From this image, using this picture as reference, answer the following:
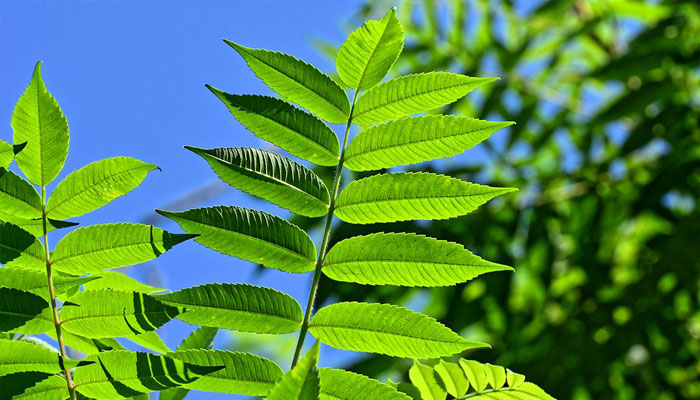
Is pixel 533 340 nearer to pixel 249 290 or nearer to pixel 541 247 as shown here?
pixel 541 247

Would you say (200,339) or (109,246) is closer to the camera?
(109,246)

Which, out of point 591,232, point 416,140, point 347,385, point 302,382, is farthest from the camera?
point 591,232

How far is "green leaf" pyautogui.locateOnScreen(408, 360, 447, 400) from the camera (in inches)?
30.5

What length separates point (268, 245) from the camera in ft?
2.45

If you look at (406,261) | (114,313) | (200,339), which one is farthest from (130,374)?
(406,261)

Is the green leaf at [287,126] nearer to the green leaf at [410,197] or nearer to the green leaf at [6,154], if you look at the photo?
the green leaf at [410,197]

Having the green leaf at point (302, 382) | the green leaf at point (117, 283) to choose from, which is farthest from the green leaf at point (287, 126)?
the green leaf at point (302, 382)

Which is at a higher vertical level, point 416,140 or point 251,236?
point 416,140

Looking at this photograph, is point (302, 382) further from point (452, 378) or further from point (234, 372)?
point (452, 378)

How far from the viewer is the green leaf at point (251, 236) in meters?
0.70

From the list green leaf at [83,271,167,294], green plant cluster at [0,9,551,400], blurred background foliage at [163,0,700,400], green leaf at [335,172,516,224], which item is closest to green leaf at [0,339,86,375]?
green plant cluster at [0,9,551,400]

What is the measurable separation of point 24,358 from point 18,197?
171mm

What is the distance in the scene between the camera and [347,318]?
73 cm

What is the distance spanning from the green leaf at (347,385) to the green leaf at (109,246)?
A: 20cm
